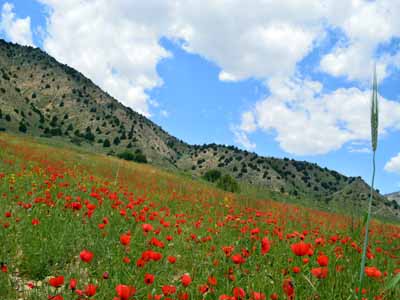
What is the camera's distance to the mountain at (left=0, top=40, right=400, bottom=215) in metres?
67.0

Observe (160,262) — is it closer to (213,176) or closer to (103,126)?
(213,176)

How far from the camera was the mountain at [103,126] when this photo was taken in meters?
67.0

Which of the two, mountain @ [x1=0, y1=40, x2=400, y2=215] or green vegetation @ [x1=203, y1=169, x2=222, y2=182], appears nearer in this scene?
green vegetation @ [x1=203, y1=169, x2=222, y2=182]

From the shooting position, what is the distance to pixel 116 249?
13.2 feet

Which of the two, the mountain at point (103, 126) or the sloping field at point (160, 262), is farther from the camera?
the mountain at point (103, 126)

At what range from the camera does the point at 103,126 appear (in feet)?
249

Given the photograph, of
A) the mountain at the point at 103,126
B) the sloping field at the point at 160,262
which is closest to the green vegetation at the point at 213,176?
the mountain at the point at 103,126

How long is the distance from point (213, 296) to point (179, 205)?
6.48 metres

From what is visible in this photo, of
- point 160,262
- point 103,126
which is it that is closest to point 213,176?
point 160,262

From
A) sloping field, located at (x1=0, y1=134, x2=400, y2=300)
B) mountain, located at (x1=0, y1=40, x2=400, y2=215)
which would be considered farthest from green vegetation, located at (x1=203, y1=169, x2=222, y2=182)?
sloping field, located at (x1=0, y1=134, x2=400, y2=300)

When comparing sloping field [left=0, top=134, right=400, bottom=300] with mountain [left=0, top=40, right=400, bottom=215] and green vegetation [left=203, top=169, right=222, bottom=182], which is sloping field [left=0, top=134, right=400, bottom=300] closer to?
green vegetation [left=203, top=169, right=222, bottom=182]

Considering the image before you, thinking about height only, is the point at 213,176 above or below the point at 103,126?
below

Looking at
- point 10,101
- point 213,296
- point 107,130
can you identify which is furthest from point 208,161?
point 213,296

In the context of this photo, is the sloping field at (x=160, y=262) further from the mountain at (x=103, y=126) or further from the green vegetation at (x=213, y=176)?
the mountain at (x=103, y=126)
